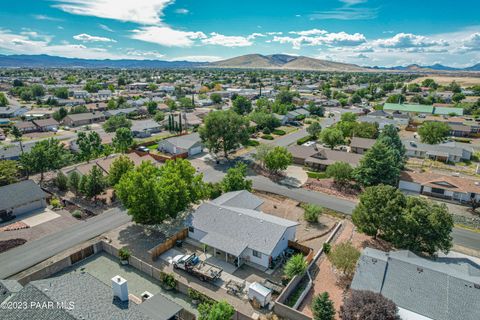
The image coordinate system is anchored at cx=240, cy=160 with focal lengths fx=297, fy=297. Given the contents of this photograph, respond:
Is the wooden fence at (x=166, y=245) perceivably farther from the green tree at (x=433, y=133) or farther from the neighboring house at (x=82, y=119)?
the neighboring house at (x=82, y=119)

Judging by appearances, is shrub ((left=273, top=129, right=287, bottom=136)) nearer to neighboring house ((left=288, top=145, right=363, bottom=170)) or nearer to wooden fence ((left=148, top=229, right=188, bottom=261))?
neighboring house ((left=288, top=145, right=363, bottom=170))

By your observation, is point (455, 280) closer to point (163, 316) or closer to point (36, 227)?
point (163, 316)

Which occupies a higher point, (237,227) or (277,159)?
(277,159)

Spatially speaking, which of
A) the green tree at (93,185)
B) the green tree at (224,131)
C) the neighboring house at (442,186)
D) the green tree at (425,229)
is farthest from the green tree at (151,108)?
the green tree at (425,229)

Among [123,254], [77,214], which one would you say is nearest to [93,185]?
[77,214]

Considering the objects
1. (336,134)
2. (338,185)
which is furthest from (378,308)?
(336,134)

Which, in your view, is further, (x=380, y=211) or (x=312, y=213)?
(x=312, y=213)

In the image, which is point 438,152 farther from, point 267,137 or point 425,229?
point 425,229
